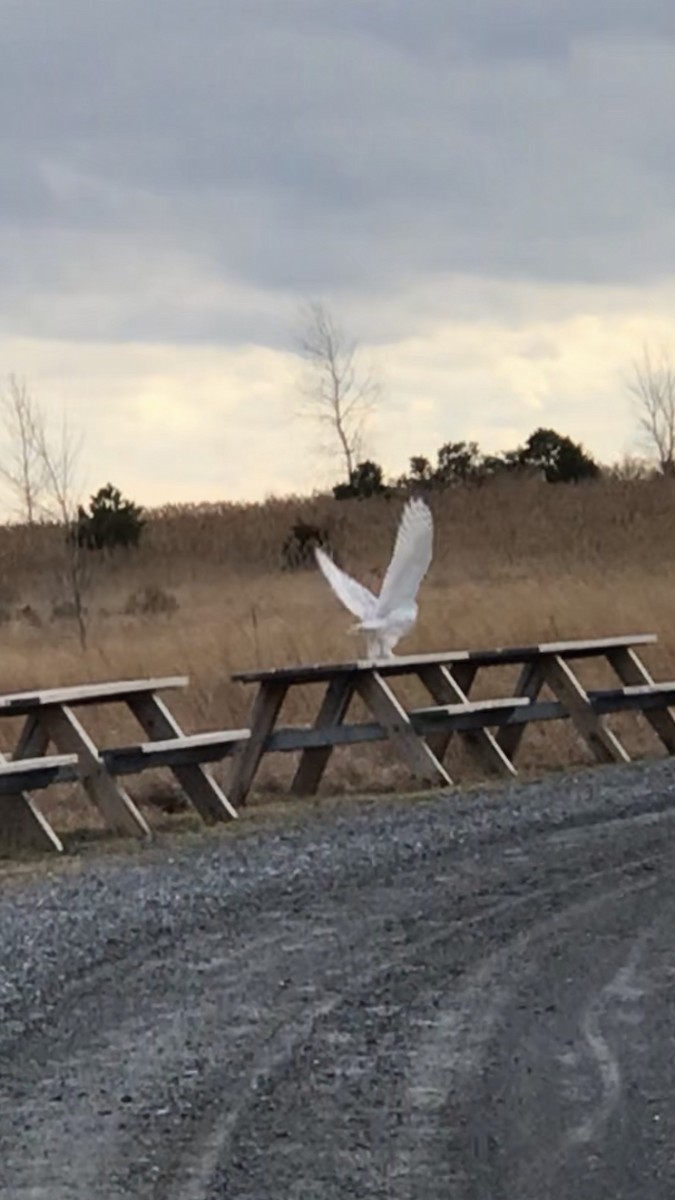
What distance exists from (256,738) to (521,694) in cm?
229

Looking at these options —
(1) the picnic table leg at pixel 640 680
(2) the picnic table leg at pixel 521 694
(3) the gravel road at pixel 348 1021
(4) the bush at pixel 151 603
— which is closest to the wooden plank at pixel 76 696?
(3) the gravel road at pixel 348 1021

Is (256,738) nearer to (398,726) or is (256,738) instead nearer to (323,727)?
(323,727)

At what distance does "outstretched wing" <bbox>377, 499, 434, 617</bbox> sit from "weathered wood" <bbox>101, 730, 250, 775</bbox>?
2192 mm

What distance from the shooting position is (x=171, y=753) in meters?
10.5

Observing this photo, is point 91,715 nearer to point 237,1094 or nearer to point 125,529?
point 237,1094

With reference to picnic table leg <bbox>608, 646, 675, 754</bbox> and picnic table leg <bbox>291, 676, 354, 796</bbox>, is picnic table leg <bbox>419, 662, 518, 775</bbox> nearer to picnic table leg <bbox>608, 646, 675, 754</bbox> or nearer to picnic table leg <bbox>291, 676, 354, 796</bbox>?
picnic table leg <bbox>291, 676, 354, 796</bbox>

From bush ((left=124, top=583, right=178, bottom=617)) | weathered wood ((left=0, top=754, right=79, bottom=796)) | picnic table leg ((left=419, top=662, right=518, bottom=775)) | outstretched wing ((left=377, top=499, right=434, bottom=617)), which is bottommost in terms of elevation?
bush ((left=124, top=583, right=178, bottom=617))

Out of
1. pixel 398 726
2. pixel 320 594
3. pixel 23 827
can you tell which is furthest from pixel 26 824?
pixel 320 594

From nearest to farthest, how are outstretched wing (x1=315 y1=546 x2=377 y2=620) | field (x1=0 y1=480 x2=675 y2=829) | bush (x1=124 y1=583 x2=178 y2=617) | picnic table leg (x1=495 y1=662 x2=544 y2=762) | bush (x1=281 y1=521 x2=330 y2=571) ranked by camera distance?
outstretched wing (x1=315 y1=546 x2=377 y2=620) < picnic table leg (x1=495 y1=662 x2=544 y2=762) < field (x1=0 y1=480 x2=675 y2=829) < bush (x1=124 y1=583 x2=178 y2=617) < bush (x1=281 y1=521 x2=330 y2=571)

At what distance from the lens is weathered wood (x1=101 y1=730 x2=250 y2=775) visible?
1030 centimetres

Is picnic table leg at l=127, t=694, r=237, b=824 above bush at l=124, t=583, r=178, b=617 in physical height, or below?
above

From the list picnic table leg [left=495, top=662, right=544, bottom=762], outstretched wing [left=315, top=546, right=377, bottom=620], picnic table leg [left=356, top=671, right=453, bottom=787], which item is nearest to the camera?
picnic table leg [left=356, top=671, right=453, bottom=787]

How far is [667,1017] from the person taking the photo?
5.98m

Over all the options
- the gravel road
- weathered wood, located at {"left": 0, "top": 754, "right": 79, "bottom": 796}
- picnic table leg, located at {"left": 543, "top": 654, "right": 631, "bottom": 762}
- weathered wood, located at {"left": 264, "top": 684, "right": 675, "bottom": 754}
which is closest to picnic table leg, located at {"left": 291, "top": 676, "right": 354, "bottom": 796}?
weathered wood, located at {"left": 264, "top": 684, "right": 675, "bottom": 754}
